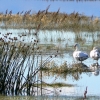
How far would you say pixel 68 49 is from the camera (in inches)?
675

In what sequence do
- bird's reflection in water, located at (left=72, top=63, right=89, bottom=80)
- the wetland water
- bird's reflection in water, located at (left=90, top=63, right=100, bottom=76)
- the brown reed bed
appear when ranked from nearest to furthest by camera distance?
the wetland water → bird's reflection in water, located at (left=72, top=63, right=89, bottom=80) → bird's reflection in water, located at (left=90, top=63, right=100, bottom=76) → the brown reed bed

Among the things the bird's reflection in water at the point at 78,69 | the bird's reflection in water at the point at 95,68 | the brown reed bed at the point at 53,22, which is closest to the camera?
the bird's reflection in water at the point at 78,69

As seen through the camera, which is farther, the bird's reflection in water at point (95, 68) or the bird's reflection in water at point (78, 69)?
the bird's reflection in water at point (95, 68)

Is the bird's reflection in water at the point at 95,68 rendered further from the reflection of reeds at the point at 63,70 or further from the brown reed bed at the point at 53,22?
the brown reed bed at the point at 53,22

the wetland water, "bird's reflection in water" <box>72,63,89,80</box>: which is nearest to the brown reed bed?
the wetland water

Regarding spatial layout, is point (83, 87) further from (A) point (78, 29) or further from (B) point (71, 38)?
(A) point (78, 29)

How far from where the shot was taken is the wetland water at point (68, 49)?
1094cm

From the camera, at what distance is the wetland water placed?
10940mm

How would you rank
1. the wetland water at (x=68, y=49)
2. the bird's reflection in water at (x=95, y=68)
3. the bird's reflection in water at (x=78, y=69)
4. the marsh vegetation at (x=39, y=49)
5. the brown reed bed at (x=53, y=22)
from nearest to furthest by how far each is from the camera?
1. the marsh vegetation at (x=39, y=49)
2. the wetland water at (x=68, y=49)
3. the bird's reflection in water at (x=78, y=69)
4. the bird's reflection in water at (x=95, y=68)
5. the brown reed bed at (x=53, y=22)

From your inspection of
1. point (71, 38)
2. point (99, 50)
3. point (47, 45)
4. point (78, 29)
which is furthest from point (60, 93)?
point (78, 29)

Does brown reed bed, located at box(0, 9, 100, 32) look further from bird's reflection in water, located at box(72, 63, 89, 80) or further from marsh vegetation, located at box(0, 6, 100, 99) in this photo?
bird's reflection in water, located at box(72, 63, 89, 80)

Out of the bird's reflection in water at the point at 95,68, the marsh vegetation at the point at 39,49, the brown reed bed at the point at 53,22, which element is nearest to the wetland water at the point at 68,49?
the marsh vegetation at the point at 39,49

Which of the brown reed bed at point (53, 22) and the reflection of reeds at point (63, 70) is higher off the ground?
the brown reed bed at point (53, 22)

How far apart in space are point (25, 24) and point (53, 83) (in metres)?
13.0
